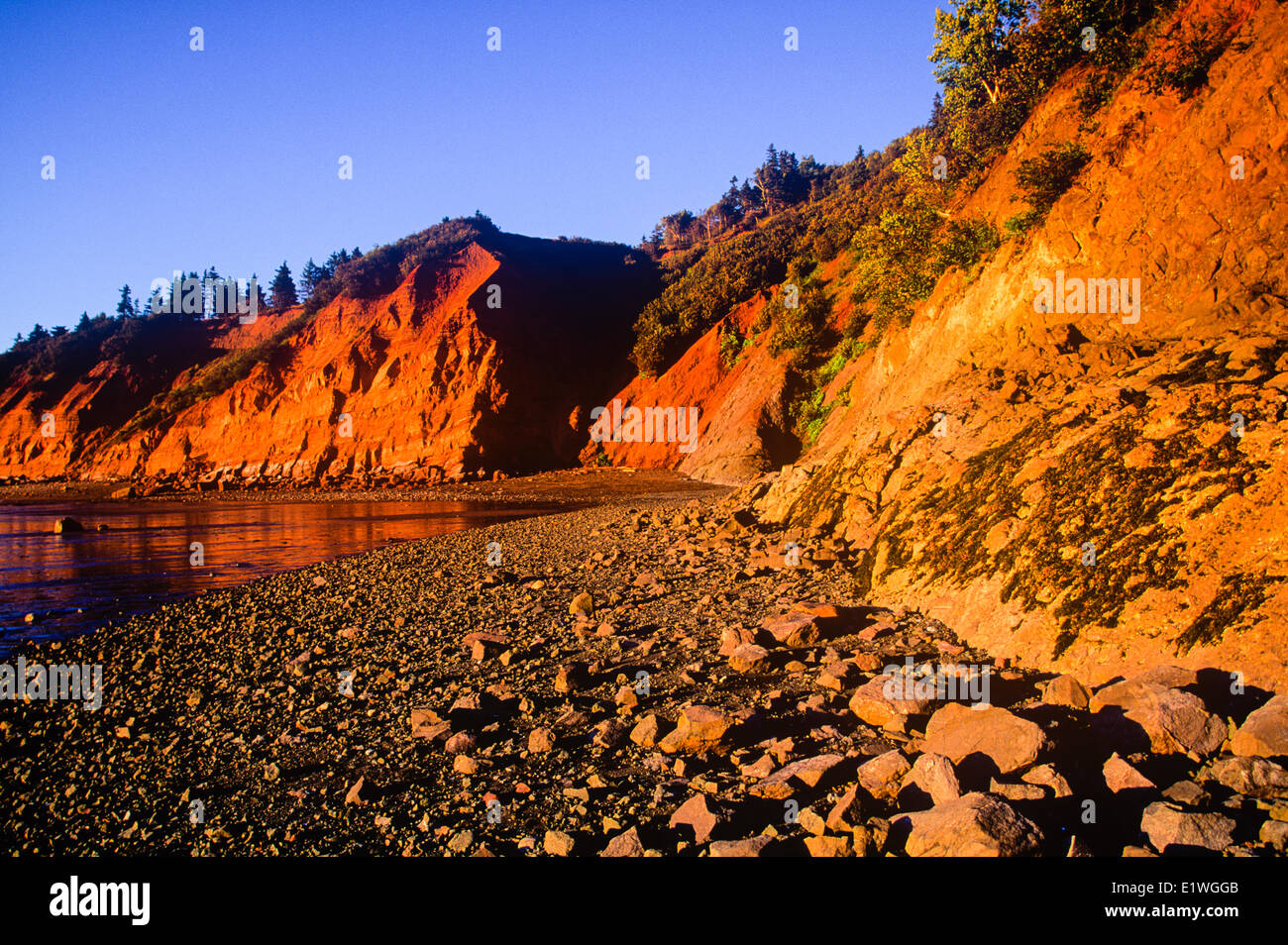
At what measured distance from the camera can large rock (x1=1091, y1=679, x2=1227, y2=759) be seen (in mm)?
3607

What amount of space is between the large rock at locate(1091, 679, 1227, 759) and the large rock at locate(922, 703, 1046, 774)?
2.06 ft

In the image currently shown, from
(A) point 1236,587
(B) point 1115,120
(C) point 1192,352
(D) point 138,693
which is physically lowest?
(D) point 138,693

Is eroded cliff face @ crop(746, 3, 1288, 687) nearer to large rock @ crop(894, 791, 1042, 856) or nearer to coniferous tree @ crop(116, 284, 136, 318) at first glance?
large rock @ crop(894, 791, 1042, 856)

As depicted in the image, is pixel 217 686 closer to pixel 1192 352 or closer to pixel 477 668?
pixel 477 668

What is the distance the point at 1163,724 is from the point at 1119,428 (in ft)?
12.4

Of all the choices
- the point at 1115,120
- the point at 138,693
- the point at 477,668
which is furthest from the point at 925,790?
the point at 1115,120

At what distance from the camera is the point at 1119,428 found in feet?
21.4

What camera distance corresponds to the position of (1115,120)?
10.2 meters

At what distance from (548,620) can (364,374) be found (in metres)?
36.2

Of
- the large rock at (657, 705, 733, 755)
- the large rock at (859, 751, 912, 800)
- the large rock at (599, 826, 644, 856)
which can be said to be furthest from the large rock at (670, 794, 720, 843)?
the large rock at (859, 751, 912, 800)

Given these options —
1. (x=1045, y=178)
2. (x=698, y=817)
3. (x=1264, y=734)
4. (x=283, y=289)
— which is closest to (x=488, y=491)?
(x=1045, y=178)

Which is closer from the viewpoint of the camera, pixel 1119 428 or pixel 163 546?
pixel 1119 428

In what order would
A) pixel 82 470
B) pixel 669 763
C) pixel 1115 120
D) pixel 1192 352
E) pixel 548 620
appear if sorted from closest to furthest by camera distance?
pixel 669 763
pixel 1192 352
pixel 548 620
pixel 1115 120
pixel 82 470

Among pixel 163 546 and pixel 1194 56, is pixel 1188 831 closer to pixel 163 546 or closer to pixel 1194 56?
pixel 1194 56
